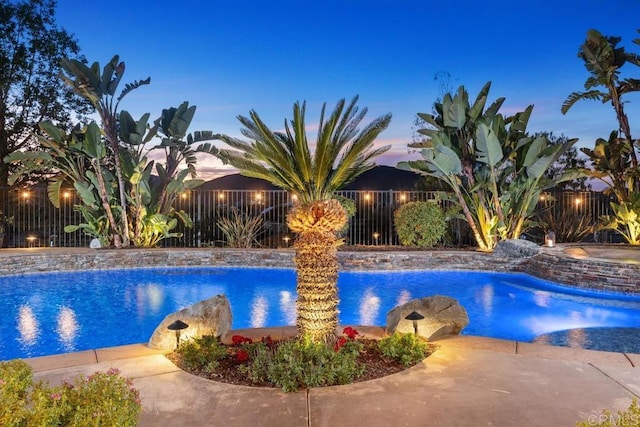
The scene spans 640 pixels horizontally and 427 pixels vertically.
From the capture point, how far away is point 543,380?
414 cm

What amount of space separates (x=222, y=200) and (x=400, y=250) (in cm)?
716

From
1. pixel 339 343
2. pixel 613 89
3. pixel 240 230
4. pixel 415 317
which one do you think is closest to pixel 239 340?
pixel 339 343

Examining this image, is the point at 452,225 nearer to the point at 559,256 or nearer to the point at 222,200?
the point at 559,256

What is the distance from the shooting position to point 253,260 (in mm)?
14195

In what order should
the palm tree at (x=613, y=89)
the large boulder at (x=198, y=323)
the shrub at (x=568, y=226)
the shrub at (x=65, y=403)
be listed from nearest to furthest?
1. the shrub at (x=65, y=403)
2. the large boulder at (x=198, y=323)
3. the palm tree at (x=613, y=89)
4. the shrub at (x=568, y=226)

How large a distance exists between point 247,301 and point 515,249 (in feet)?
23.4

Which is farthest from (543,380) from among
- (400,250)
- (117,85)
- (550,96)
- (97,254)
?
(550,96)

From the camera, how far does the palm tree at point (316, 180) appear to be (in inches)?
187

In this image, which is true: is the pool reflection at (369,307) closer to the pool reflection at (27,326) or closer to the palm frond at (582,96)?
the pool reflection at (27,326)

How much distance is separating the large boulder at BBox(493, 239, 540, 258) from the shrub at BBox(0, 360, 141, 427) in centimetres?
1195

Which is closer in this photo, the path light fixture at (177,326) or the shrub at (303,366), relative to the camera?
the shrub at (303,366)

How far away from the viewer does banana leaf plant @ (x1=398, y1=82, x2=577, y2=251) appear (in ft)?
43.5

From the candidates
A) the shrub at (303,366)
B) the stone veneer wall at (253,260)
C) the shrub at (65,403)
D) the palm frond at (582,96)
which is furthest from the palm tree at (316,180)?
the palm frond at (582,96)

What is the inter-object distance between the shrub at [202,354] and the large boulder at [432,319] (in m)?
1.93
